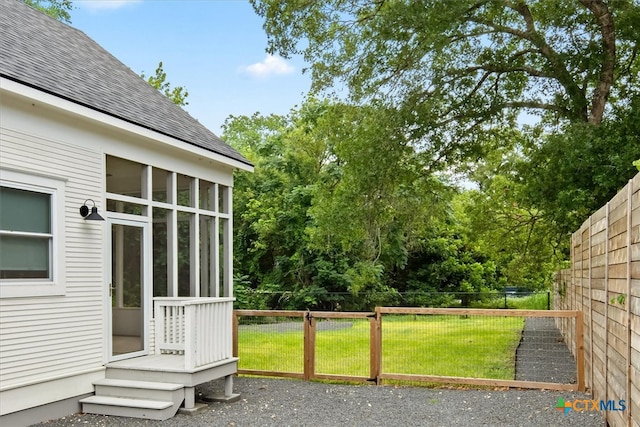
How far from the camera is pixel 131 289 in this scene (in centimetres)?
763

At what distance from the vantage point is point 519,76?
46.2 feet

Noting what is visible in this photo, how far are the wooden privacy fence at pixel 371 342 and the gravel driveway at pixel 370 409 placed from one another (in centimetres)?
50

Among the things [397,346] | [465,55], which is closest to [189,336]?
[397,346]

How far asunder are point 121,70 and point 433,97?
Answer: 6510mm

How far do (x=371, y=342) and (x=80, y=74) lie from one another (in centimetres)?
523

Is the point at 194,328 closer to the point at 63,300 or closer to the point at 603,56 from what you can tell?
the point at 63,300

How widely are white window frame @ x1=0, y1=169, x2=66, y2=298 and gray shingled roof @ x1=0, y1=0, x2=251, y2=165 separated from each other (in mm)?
908

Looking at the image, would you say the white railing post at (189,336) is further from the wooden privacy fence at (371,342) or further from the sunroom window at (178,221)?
the wooden privacy fence at (371,342)

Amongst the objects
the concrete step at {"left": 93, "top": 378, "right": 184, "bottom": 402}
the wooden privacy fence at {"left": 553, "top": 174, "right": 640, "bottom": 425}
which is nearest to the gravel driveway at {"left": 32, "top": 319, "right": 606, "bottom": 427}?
the concrete step at {"left": 93, "top": 378, "right": 184, "bottom": 402}

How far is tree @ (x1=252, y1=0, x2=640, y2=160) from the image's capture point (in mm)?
11969

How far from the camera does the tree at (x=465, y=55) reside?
12.0m

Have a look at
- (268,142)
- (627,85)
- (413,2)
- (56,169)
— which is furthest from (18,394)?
(268,142)

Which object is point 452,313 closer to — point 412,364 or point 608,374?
point 412,364

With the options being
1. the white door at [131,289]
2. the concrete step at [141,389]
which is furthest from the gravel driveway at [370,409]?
the white door at [131,289]
